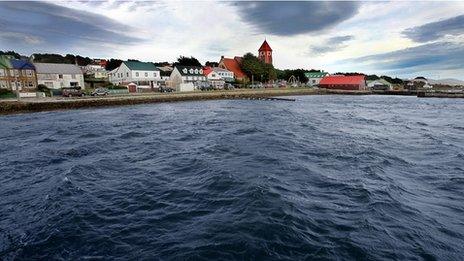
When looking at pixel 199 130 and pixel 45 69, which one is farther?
pixel 45 69

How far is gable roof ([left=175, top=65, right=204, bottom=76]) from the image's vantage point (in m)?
94.5

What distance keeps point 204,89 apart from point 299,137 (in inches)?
2532

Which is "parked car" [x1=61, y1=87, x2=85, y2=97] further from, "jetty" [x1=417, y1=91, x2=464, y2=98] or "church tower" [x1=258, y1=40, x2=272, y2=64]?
"jetty" [x1=417, y1=91, x2=464, y2=98]

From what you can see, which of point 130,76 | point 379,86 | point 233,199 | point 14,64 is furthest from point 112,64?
point 233,199

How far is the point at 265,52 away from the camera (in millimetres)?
132125

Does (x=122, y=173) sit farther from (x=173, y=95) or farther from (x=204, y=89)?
(x=204, y=89)

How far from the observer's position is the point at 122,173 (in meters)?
16.3

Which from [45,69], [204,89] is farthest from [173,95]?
[45,69]

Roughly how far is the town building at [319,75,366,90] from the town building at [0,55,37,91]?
96.2 metres

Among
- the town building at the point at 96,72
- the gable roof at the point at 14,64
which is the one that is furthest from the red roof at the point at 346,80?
the gable roof at the point at 14,64

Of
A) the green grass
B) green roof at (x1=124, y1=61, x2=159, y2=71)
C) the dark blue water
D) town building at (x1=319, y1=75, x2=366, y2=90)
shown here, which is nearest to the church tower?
town building at (x1=319, y1=75, x2=366, y2=90)

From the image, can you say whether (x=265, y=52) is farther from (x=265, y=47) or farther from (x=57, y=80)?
(x=57, y=80)

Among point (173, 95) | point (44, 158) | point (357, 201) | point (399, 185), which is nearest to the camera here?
point (357, 201)

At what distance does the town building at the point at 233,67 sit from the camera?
378 feet
